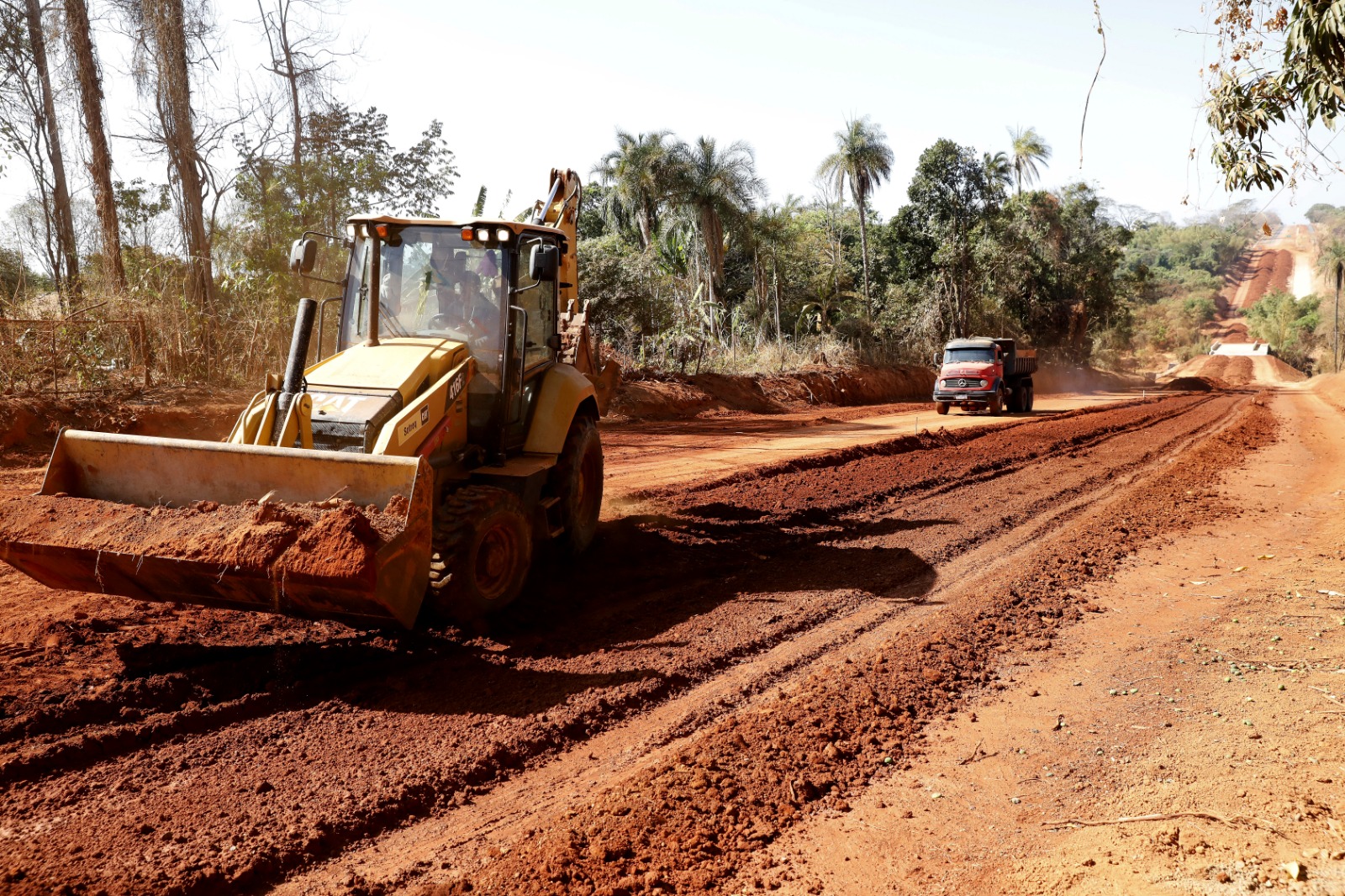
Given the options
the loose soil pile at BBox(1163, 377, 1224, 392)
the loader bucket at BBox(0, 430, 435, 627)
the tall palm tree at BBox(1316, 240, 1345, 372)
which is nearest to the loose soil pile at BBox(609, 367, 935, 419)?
the loose soil pile at BBox(1163, 377, 1224, 392)

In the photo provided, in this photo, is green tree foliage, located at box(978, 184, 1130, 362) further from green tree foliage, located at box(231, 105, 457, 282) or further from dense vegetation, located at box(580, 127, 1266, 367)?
green tree foliage, located at box(231, 105, 457, 282)

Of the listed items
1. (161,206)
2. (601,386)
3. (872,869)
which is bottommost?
(872,869)

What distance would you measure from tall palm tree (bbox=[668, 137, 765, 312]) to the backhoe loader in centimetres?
3250

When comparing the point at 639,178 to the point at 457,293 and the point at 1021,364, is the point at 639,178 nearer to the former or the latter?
the point at 1021,364

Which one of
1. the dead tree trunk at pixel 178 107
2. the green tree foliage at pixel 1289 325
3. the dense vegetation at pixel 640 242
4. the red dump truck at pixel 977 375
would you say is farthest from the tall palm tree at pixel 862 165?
the green tree foliage at pixel 1289 325

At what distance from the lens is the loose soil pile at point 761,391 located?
74.8 feet

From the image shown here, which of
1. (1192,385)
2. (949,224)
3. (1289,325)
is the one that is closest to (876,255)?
(949,224)

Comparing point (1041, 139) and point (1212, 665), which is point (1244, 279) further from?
point (1212, 665)

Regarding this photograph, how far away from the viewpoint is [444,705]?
5.05 metres

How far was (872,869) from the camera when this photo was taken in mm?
3684

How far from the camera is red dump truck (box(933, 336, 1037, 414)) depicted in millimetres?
26438

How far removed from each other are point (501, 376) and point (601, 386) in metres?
2.51

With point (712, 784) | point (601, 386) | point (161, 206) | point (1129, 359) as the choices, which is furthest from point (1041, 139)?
point (712, 784)

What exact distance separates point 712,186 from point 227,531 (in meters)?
36.5
